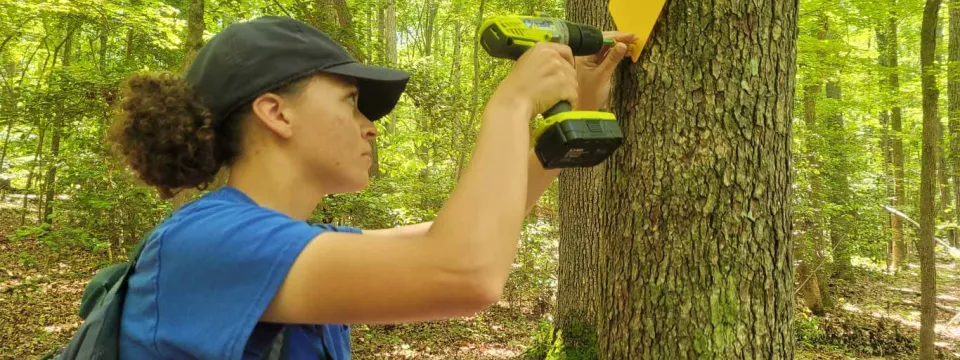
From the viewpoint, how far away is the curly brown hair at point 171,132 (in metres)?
1.37

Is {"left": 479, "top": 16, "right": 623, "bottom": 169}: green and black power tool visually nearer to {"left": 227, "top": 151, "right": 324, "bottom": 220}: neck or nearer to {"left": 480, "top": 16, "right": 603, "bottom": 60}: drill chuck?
{"left": 480, "top": 16, "right": 603, "bottom": 60}: drill chuck

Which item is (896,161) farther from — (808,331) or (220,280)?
(220,280)

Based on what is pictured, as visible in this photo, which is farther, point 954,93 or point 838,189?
point 838,189

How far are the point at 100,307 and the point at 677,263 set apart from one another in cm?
155

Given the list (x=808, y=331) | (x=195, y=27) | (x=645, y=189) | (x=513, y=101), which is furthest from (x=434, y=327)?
(x=513, y=101)

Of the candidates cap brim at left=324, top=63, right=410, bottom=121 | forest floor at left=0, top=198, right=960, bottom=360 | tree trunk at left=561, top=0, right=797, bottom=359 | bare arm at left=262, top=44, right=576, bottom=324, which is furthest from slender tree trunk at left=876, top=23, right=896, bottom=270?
bare arm at left=262, top=44, right=576, bottom=324

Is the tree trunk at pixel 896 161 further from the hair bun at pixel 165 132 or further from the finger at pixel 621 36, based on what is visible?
the hair bun at pixel 165 132

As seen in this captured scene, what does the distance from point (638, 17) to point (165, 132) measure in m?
1.44

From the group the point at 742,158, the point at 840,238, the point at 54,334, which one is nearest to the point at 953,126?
the point at 840,238

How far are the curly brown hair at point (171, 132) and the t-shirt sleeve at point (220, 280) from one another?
0.37m

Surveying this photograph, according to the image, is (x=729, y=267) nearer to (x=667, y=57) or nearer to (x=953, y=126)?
(x=667, y=57)

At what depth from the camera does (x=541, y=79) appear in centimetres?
136

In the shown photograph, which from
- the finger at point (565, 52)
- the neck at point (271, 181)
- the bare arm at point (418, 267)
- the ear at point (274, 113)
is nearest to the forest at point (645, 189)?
the finger at point (565, 52)

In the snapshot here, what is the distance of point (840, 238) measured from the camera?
11.8 metres
